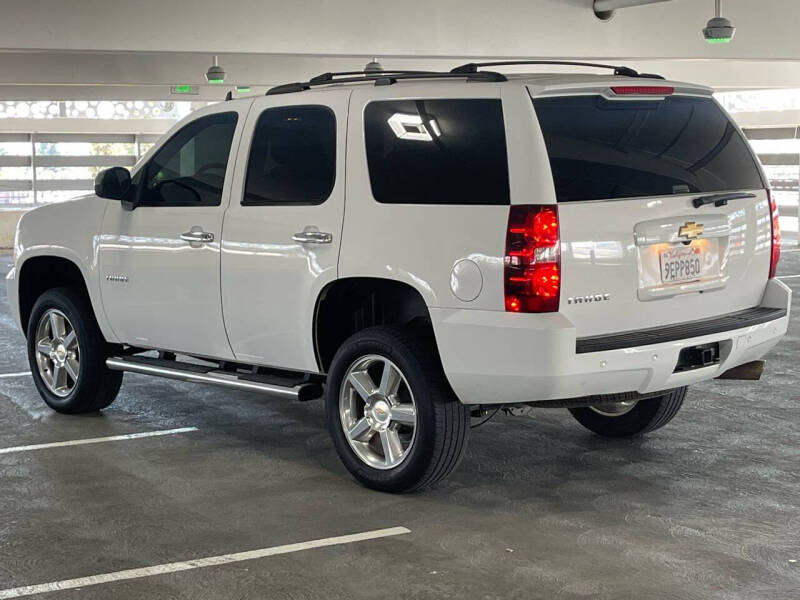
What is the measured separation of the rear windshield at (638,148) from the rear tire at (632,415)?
4.75ft

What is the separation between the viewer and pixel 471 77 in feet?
19.5

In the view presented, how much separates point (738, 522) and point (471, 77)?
2455mm

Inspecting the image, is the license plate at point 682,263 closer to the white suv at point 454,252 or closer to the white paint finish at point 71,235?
the white suv at point 454,252

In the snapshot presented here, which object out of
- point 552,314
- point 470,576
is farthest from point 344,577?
point 552,314

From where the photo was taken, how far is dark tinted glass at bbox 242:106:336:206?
629 cm

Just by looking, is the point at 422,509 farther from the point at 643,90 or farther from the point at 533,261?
the point at 643,90

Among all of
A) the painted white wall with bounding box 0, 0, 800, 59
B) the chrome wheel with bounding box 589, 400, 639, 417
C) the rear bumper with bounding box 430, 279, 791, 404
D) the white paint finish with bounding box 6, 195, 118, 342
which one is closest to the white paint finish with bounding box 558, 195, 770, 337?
the rear bumper with bounding box 430, 279, 791, 404

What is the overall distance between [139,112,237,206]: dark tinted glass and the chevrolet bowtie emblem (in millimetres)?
2595

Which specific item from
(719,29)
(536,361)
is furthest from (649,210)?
(719,29)

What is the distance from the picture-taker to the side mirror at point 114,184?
24.0ft

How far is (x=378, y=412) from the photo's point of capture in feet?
19.8

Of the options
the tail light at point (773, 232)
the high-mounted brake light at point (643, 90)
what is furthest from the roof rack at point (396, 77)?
the tail light at point (773, 232)

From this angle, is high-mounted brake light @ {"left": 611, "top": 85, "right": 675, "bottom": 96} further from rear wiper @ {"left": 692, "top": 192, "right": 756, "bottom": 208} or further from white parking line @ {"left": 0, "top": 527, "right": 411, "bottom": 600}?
white parking line @ {"left": 0, "top": 527, "right": 411, "bottom": 600}

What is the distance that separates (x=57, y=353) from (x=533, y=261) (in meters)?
3.99
